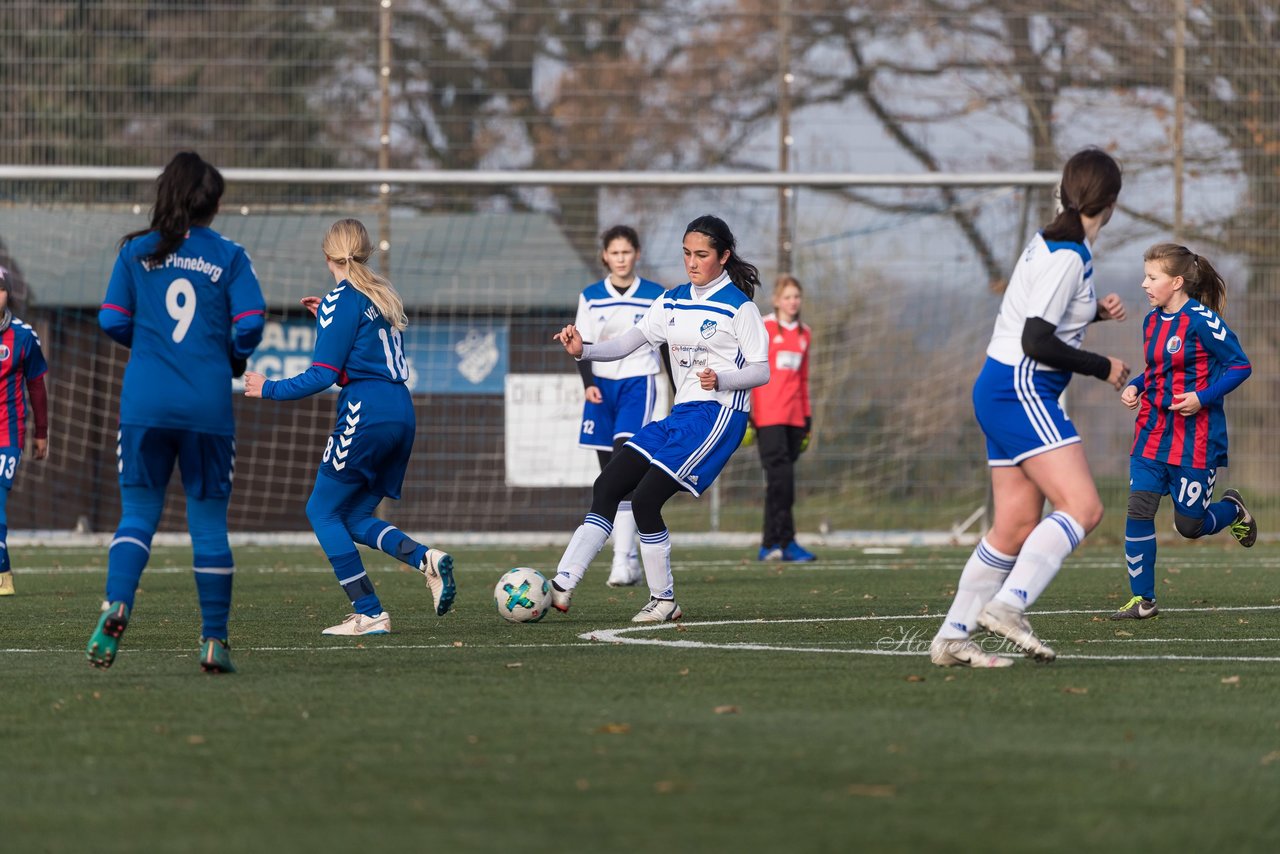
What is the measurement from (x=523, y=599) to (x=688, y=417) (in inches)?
45.6

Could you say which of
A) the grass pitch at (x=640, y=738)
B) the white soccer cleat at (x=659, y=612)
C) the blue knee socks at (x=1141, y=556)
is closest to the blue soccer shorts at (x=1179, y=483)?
the blue knee socks at (x=1141, y=556)

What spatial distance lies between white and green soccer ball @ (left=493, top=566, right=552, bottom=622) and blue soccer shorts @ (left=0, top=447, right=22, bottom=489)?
395cm

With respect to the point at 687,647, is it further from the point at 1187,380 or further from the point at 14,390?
the point at 14,390

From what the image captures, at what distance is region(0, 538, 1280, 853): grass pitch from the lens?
→ 3963 mm

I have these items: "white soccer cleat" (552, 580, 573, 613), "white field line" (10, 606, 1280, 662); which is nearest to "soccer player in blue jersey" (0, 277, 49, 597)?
"white field line" (10, 606, 1280, 662)

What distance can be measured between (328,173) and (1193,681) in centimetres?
1088

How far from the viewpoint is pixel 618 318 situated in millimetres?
11125

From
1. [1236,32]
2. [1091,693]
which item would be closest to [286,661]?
[1091,693]

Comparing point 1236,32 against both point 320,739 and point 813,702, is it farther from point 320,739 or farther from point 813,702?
point 320,739

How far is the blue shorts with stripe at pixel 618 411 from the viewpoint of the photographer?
11.1 m

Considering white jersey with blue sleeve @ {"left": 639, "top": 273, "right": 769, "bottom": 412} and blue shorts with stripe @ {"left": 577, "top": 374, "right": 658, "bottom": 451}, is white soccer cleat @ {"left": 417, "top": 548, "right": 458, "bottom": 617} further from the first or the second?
blue shorts with stripe @ {"left": 577, "top": 374, "right": 658, "bottom": 451}

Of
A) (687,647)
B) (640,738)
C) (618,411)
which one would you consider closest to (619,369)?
(618,411)

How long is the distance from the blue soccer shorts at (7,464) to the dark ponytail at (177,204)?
16.1 ft

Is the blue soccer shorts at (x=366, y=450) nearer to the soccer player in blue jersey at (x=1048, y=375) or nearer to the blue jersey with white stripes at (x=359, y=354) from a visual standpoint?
the blue jersey with white stripes at (x=359, y=354)
